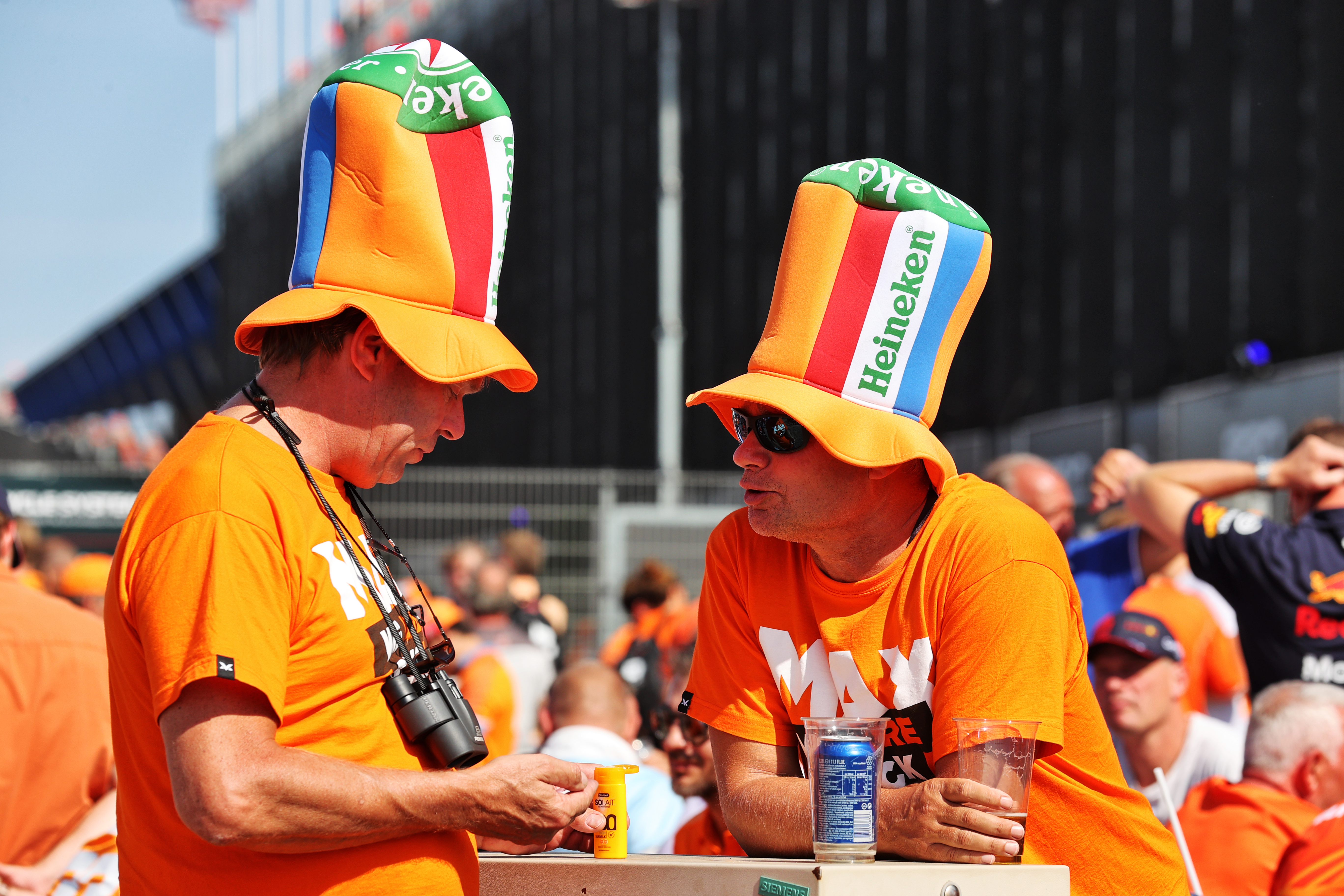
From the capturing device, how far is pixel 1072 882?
238 cm

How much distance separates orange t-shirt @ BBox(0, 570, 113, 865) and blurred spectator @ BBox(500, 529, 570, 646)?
17.8ft

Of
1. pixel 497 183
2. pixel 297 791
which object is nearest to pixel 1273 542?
pixel 497 183

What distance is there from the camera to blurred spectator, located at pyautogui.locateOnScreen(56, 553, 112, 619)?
23.4 feet

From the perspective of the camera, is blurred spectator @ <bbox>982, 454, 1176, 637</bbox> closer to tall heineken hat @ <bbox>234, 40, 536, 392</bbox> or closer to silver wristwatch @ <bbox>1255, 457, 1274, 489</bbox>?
silver wristwatch @ <bbox>1255, 457, 1274, 489</bbox>

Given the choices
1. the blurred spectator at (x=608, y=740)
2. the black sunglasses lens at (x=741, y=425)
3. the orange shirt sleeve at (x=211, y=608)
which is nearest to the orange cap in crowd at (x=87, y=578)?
the blurred spectator at (x=608, y=740)

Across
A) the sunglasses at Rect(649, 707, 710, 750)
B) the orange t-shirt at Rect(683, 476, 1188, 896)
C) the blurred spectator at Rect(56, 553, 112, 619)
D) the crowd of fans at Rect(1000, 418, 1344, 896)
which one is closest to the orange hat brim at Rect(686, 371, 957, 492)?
the orange t-shirt at Rect(683, 476, 1188, 896)

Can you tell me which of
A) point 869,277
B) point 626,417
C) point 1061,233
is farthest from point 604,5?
point 869,277

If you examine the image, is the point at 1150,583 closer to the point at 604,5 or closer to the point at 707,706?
the point at 707,706

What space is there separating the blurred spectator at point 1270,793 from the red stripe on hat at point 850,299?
2.29 metres

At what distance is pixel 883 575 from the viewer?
2518 mm

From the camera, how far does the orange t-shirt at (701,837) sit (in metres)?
4.23

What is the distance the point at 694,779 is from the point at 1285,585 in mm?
1994

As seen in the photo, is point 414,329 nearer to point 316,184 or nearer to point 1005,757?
point 316,184

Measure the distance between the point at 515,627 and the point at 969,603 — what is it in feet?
21.1
